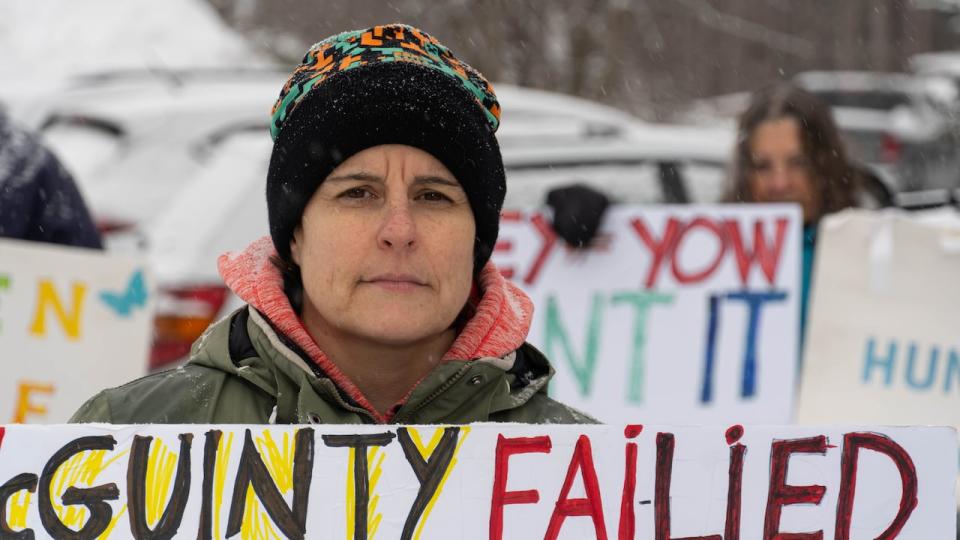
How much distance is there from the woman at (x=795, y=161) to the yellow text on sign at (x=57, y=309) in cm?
211

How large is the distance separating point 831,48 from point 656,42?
15.2 feet

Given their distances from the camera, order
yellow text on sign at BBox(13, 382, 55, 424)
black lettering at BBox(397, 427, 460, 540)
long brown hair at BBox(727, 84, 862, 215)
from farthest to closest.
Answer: long brown hair at BBox(727, 84, 862, 215) < yellow text on sign at BBox(13, 382, 55, 424) < black lettering at BBox(397, 427, 460, 540)

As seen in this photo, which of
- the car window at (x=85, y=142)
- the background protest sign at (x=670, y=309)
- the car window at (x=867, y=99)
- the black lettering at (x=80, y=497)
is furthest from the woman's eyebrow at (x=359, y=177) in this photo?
the car window at (x=867, y=99)

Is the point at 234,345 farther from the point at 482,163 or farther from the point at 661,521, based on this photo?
the point at 661,521

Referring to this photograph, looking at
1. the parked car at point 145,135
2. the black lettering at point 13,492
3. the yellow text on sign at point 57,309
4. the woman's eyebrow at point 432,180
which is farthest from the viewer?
the parked car at point 145,135

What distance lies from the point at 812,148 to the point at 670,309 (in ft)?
2.26

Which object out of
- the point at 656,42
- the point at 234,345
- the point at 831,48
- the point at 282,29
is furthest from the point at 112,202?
the point at 831,48

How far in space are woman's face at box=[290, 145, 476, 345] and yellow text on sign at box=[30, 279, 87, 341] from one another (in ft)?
6.55

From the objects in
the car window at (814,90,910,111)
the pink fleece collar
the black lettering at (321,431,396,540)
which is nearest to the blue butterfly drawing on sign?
the pink fleece collar

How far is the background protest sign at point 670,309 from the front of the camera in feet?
13.5

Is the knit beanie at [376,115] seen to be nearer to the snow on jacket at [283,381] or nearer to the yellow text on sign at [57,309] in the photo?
the snow on jacket at [283,381]

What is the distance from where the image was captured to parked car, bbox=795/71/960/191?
14.2 m

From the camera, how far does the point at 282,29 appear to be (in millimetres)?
16281

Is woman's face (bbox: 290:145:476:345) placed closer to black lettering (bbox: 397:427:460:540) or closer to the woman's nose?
the woman's nose
